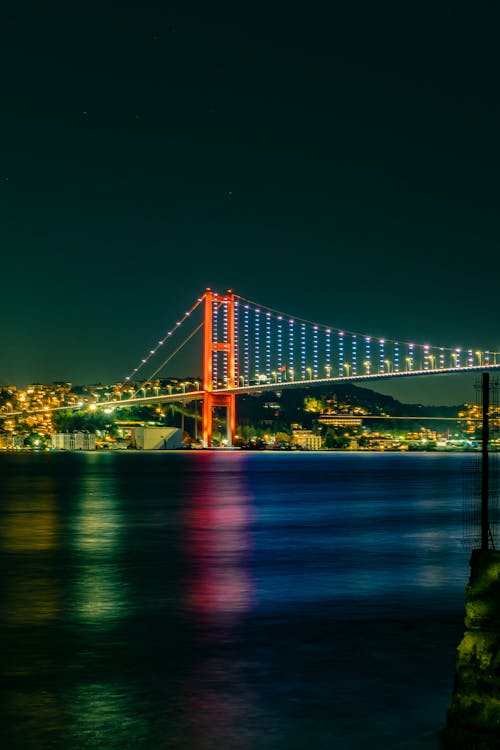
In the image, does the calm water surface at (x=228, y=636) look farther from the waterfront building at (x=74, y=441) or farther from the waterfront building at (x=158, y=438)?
the waterfront building at (x=74, y=441)

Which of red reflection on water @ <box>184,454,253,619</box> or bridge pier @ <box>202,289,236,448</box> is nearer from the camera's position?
red reflection on water @ <box>184,454,253,619</box>

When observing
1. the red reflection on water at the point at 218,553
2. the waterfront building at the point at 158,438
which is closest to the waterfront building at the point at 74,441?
the waterfront building at the point at 158,438

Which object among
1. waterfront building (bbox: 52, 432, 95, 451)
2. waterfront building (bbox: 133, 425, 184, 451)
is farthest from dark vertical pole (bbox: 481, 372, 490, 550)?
waterfront building (bbox: 52, 432, 95, 451)

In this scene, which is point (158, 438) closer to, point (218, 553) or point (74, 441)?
point (74, 441)

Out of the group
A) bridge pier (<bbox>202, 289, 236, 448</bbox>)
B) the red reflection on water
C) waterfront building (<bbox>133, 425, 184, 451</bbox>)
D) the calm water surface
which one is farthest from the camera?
waterfront building (<bbox>133, 425, 184, 451</bbox>)

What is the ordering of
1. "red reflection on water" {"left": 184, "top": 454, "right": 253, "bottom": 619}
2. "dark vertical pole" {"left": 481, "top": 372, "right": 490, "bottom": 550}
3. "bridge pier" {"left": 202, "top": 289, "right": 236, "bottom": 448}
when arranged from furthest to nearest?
1. "bridge pier" {"left": 202, "top": 289, "right": 236, "bottom": 448}
2. "red reflection on water" {"left": 184, "top": 454, "right": 253, "bottom": 619}
3. "dark vertical pole" {"left": 481, "top": 372, "right": 490, "bottom": 550}

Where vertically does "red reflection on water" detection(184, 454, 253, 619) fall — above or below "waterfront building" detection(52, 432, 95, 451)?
below

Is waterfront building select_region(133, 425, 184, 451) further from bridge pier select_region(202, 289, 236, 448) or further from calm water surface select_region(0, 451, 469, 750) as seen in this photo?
calm water surface select_region(0, 451, 469, 750)
